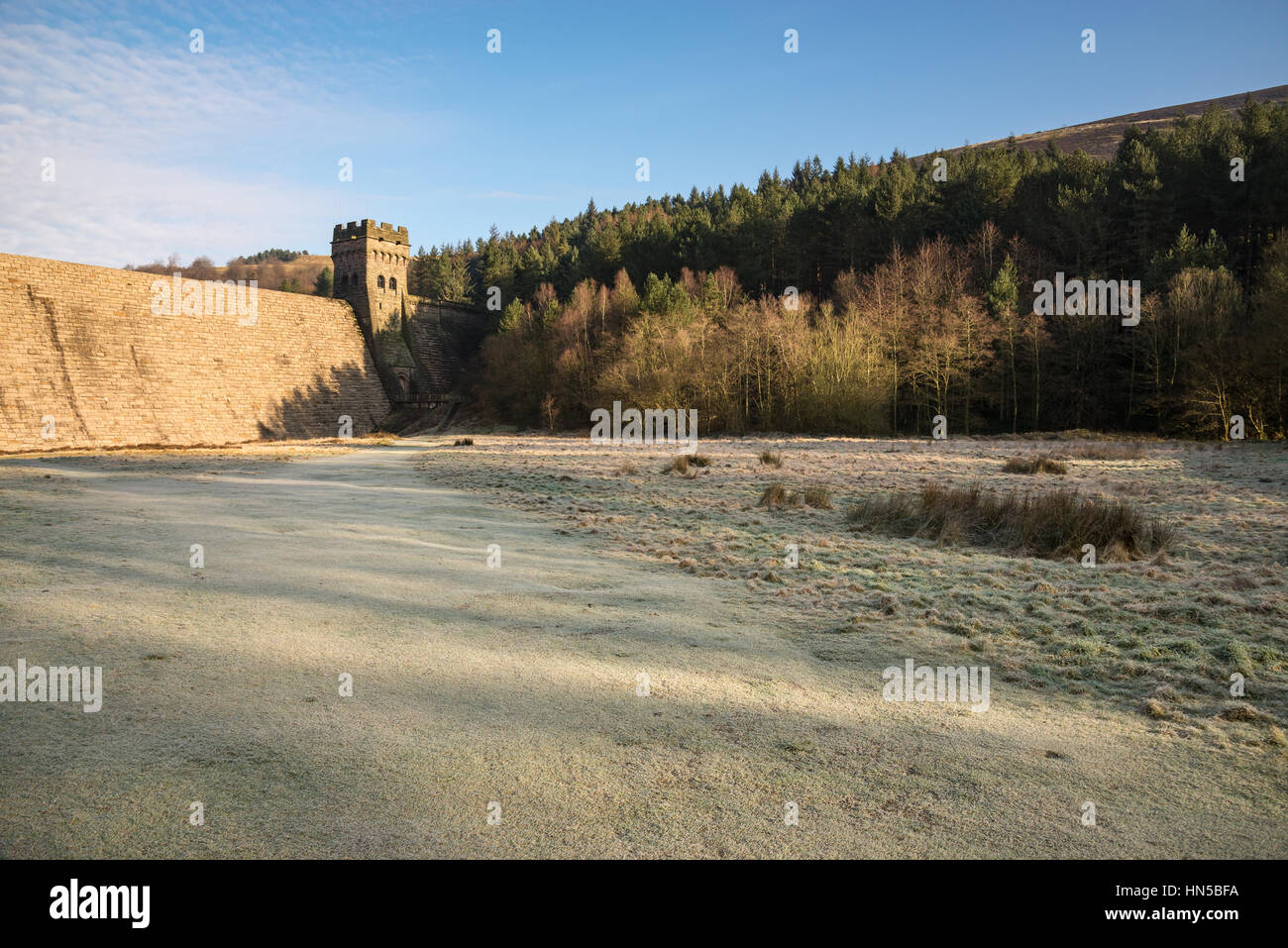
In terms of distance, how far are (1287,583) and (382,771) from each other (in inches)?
406

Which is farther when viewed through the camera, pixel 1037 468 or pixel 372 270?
pixel 372 270

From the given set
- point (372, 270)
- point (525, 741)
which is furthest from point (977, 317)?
point (372, 270)

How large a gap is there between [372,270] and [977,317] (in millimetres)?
48864

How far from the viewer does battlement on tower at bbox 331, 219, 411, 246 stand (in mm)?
63500

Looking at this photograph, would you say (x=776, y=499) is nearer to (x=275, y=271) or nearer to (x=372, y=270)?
(x=372, y=270)

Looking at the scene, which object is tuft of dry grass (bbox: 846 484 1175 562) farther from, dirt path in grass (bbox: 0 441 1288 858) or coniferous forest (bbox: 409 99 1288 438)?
coniferous forest (bbox: 409 99 1288 438)

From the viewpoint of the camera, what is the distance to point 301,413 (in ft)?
179

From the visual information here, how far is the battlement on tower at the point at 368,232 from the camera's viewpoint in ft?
208

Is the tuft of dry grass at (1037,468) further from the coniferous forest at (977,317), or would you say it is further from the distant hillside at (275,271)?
the distant hillside at (275,271)

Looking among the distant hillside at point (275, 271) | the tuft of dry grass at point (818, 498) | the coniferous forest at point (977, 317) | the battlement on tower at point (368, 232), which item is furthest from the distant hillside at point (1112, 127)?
the tuft of dry grass at point (818, 498)

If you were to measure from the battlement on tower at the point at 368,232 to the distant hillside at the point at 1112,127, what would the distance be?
13322cm

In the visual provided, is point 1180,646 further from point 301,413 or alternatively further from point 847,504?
point 301,413

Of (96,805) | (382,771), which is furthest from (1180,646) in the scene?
(96,805)

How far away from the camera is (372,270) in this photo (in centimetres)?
6372
